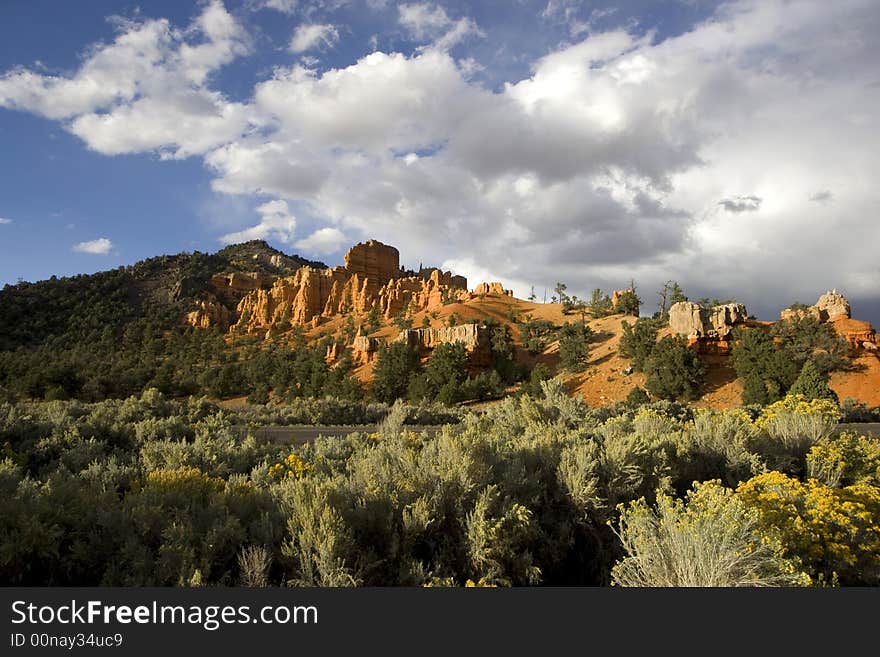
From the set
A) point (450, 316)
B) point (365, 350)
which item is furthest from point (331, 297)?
point (365, 350)

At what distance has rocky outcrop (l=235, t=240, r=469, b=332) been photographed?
8544 centimetres

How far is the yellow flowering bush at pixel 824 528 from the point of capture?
4.70 metres

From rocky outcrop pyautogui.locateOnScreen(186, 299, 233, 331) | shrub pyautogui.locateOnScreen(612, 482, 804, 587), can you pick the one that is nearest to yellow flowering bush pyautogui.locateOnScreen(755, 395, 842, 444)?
shrub pyautogui.locateOnScreen(612, 482, 804, 587)

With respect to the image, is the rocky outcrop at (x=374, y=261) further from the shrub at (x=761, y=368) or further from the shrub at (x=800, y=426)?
the shrub at (x=800, y=426)

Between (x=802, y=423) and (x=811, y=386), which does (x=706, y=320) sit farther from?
(x=802, y=423)

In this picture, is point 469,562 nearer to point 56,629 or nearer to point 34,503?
point 56,629

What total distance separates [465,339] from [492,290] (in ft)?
126

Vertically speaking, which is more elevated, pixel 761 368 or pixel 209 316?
pixel 209 316

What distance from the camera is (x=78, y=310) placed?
79.1 meters

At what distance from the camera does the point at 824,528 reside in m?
4.93

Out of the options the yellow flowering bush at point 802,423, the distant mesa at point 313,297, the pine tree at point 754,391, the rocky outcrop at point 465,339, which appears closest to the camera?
the yellow flowering bush at point 802,423

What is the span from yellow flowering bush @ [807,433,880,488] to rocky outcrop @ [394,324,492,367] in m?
39.9

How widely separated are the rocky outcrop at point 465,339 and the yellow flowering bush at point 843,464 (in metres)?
39.9

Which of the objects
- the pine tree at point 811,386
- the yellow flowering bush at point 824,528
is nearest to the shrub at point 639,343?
the pine tree at point 811,386
